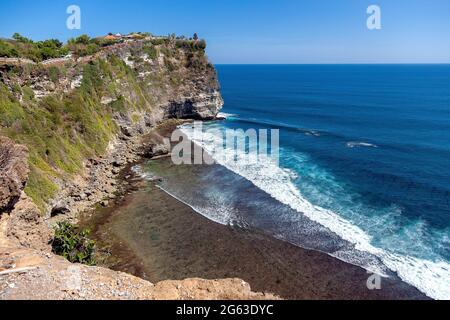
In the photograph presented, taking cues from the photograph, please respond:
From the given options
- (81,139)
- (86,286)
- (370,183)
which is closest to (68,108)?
(81,139)

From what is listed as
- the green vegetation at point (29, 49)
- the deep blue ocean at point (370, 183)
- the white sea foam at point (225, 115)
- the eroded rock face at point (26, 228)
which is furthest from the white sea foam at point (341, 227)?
the white sea foam at point (225, 115)

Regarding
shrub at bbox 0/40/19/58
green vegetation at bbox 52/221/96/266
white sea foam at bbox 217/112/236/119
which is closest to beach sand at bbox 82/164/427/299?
green vegetation at bbox 52/221/96/266

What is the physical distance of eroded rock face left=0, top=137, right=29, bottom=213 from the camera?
20438 millimetres

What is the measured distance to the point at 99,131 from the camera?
158ft

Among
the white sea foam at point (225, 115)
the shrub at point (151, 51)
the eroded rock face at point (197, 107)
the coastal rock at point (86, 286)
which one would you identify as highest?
the shrub at point (151, 51)

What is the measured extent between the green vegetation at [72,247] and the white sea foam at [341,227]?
19.4 metres

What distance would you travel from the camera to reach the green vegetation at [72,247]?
24.7 metres

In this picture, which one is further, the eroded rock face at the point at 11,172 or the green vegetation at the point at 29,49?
the green vegetation at the point at 29,49

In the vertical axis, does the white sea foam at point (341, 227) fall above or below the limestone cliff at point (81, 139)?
below

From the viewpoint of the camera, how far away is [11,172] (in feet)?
68.6

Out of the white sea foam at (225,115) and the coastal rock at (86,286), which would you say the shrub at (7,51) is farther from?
the white sea foam at (225,115)

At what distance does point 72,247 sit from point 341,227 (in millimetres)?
22938

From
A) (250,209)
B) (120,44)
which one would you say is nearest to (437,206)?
(250,209)
